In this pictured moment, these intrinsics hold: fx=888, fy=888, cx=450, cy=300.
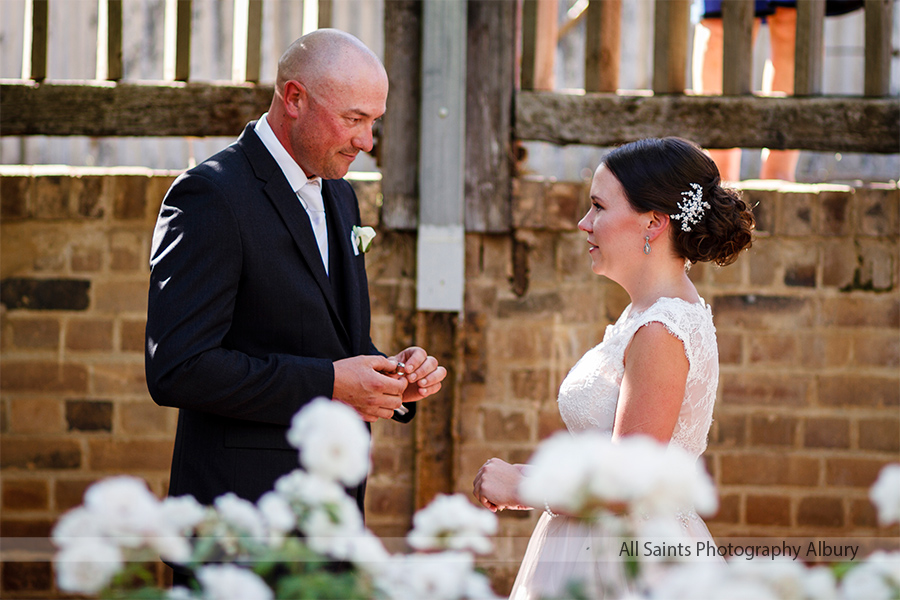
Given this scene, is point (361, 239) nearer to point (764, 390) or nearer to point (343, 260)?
point (343, 260)

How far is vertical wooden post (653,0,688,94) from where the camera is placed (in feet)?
13.4

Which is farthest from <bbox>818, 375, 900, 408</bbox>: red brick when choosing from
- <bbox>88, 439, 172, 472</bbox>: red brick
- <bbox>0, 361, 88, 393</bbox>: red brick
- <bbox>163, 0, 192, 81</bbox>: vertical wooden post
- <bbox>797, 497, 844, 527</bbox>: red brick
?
<bbox>0, 361, 88, 393</bbox>: red brick

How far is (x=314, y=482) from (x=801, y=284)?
144 inches

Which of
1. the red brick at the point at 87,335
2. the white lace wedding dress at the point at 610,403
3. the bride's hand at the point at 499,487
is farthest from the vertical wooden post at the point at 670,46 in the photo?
the red brick at the point at 87,335

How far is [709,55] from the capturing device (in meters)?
4.89

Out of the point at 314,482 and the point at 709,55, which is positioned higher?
the point at 709,55

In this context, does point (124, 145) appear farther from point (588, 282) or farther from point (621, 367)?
point (621, 367)

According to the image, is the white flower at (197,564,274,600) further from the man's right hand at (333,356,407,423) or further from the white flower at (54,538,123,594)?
the man's right hand at (333,356,407,423)

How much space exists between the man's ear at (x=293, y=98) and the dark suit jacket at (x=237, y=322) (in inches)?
4.9

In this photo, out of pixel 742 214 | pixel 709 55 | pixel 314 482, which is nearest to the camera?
pixel 314 482

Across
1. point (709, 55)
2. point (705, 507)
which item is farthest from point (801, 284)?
point (705, 507)

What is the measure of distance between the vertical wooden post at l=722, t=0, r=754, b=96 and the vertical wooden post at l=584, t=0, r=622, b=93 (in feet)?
1.63

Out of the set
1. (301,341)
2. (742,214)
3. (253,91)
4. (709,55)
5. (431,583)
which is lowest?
(431,583)

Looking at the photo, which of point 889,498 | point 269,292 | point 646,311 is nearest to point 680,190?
point 646,311
